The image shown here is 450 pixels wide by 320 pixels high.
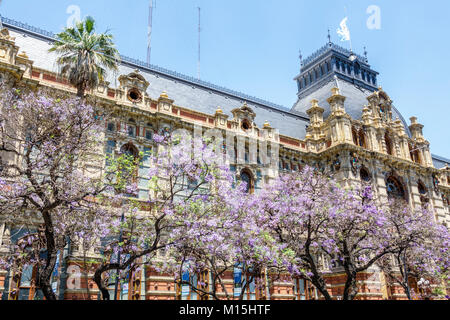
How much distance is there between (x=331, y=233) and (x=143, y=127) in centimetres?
1360

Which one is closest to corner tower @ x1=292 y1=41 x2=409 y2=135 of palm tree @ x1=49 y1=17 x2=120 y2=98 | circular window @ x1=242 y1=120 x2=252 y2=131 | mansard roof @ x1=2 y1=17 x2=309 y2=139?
mansard roof @ x1=2 y1=17 x2=309 y2=139

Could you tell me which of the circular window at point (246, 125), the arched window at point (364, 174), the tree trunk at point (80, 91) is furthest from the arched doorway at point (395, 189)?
the tree trunk at point (80, 91)

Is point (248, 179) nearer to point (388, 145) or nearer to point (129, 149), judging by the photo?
point (129, 149)

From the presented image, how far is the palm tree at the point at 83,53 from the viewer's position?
20.0m

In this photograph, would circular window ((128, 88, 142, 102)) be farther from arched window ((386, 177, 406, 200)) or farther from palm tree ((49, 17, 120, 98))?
arched window ((386, 177, 406, 200))

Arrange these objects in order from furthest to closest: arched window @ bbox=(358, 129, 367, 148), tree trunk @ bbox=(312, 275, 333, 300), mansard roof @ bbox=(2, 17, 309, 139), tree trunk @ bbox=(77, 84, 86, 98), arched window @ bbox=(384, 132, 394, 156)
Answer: arched window @ bbox=(384, 132, 394, 156)
arched window @ bbox=(358, 129, 367, 148)
mansard roof @ bbox=(2, 17, 309, 139)
tree trunk @ bbox=(77, 84, 86, 98)
tree trunk @ bbox=(312, 275, 333, 300)

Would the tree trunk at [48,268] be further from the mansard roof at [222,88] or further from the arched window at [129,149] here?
the mansard roof at [222,88]

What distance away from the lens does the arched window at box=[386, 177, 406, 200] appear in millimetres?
35156

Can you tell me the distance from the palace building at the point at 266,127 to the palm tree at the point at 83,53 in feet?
6.32

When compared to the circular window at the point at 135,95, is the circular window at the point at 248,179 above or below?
below

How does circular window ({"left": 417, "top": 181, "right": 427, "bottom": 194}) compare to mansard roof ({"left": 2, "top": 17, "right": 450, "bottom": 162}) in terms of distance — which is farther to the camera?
circular window ({"left": 417, "top": 181, "right": 427, "bottom": 194})

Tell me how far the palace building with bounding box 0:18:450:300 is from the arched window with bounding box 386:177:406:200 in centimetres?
11

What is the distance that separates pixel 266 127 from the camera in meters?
32.0

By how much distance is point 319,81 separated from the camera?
46.9 meters
